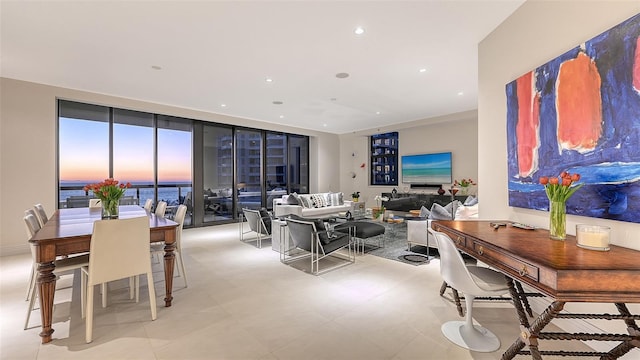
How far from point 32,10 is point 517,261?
4697 millimetres

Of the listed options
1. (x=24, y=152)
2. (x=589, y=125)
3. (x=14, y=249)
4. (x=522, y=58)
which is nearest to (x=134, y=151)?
(x=24, y=152)

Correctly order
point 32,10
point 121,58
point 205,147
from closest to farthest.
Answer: point 32,10 → point 121,58 → point 205,147

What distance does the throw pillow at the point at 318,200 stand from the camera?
24.5 feet

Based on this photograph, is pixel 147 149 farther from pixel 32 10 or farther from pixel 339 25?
pixel 339 25

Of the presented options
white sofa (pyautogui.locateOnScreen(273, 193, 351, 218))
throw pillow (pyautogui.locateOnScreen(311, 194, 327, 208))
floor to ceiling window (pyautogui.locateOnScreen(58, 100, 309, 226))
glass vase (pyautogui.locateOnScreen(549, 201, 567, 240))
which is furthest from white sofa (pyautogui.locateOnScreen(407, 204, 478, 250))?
floor to ceiling window (pyautogui.locateOnScreen(58, 100, 309, 226))

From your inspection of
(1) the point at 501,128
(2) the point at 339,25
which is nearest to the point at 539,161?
(1) the point at 501,128

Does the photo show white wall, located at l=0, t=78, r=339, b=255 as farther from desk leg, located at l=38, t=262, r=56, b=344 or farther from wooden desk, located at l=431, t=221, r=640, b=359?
wooden desk, located at l=431, t=221, r=640, b=359

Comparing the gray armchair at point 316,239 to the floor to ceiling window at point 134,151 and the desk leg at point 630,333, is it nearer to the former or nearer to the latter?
the desk leg at point 630,333

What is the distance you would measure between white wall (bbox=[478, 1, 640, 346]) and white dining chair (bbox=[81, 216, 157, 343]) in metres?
3.58

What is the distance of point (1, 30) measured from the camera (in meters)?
3.04

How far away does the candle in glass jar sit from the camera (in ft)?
5.22

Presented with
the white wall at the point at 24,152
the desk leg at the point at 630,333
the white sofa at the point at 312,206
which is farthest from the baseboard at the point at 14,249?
the desk leg at the point at 630,333

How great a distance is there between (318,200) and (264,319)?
520 cm

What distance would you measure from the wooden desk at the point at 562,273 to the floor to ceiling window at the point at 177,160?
6.29 meters
